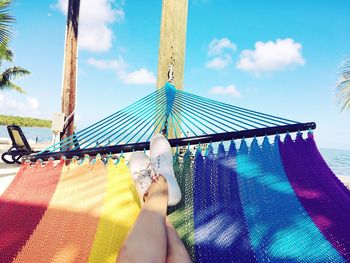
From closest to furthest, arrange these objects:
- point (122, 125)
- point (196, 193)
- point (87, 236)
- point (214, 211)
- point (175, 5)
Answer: point (87, 236)
point (214, 211)
point (196, 193)
point (122, 125)
point (175, 5)

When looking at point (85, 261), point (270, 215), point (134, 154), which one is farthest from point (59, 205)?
point (270, 215)

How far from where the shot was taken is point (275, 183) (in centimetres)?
121

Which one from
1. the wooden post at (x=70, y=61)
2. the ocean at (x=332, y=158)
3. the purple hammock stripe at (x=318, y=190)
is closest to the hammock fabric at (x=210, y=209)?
the purple hammock stripe at (x=318, y=190)

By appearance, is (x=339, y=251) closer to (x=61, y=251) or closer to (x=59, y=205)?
(x=61, y=251)

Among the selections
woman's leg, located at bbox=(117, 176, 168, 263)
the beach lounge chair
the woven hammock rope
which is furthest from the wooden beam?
the beach lounge chair

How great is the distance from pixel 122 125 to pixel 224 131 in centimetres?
62

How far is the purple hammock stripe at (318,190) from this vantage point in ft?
3.09

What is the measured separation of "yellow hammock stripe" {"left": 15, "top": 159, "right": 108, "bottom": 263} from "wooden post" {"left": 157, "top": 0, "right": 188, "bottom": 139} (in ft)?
2.05

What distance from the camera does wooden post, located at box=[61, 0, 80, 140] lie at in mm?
3586

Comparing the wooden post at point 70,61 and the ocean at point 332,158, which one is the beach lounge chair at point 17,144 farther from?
the ocean at point 332,158

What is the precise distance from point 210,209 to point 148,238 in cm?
39

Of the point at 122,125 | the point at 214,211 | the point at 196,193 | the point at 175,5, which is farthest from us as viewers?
the point at 175,5

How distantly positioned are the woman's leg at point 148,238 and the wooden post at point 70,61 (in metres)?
2.99

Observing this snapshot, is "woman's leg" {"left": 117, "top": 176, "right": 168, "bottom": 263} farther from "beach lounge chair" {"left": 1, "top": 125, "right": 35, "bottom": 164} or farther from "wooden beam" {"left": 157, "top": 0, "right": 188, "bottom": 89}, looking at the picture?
"beach lounge chair" {"left": 1, "top": 125, "right": 35, "bottom": 164}
